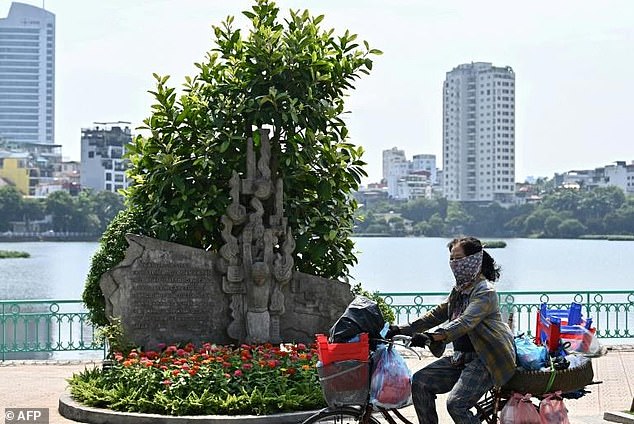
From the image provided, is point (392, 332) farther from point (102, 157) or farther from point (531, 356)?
point (102, 157)

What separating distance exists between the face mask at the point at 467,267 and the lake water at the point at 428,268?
19903 mm

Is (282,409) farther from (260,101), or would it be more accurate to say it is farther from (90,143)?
(90,143)

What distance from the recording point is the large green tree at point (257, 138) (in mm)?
13477

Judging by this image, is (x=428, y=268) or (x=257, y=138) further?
(x=428, y=268)

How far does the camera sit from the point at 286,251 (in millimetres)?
13359

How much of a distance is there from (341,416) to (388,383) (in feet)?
1.38

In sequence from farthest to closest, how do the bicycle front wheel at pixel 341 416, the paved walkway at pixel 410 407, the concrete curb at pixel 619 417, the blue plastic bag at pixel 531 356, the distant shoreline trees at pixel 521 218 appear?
1. the distant shoreline trees at pixel 521 218
2. the paved walkway at pixel 410 407
3. the concrete curb at pixel 619 417
4. the blue plastic bag at pixel 531 356
5. the bicycle front wheel at pixel 341 416

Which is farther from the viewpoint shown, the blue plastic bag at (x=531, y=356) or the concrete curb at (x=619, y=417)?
the concrete curb at (x=619, y=417)

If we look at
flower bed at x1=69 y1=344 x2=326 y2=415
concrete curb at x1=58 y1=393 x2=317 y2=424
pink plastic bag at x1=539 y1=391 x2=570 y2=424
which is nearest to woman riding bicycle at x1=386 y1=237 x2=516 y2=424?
pink plastic bag at x1=539 y1=391 x2=570 y2=424

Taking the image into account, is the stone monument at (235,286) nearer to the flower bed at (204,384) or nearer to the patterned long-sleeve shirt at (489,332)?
the flower bed at (204,384)

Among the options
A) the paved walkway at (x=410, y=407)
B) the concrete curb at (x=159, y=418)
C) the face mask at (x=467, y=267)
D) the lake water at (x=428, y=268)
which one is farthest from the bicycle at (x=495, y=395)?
the lake water at (x=428, y=268)

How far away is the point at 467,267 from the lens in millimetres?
7754

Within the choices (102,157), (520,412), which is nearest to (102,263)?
(520,412)

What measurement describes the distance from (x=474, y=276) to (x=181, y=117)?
6729 mm
